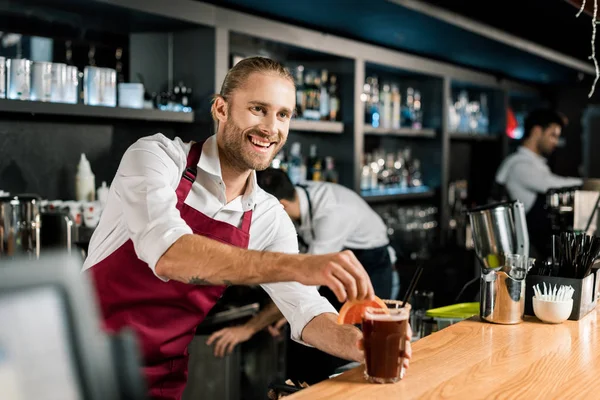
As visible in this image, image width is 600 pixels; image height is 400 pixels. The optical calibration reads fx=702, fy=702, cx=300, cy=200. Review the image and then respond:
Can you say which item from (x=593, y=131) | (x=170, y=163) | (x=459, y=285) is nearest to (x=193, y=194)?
(x=170, y=163)

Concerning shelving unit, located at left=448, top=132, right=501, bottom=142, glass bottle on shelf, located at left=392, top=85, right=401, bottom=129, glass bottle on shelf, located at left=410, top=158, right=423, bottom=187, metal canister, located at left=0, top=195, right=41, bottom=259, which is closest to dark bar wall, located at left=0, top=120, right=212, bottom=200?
metal canister, located at left=0, top=195, right=41, bottom=259

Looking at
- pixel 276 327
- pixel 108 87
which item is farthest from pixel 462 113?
pixel 108 87

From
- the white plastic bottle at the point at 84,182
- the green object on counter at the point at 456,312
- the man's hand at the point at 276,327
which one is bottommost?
the man's hand at the point at 276,327

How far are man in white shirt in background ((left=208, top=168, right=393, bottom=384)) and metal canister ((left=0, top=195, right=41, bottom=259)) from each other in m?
0.94

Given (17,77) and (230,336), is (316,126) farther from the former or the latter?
(17,77)

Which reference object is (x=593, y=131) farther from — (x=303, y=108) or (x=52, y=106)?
(x=52, y=106)

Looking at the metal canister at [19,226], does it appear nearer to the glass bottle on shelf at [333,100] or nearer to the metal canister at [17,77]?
the metal canister at [17,77]

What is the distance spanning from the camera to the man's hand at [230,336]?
303 cm

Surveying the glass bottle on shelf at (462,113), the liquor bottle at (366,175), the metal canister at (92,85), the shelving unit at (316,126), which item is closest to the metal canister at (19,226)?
the metal canister at (92,85)

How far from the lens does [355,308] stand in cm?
141

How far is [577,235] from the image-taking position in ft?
6.89

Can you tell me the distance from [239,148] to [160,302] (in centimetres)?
46

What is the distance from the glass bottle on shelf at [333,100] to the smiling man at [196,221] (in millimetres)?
2349

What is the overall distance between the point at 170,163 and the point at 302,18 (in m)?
2.14
